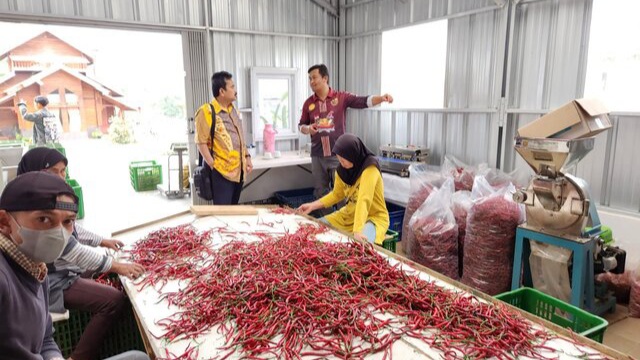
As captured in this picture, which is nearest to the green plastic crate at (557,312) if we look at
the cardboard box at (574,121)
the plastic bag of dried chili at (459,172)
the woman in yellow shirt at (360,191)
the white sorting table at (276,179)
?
the woman in yellow shirt at (360,191)

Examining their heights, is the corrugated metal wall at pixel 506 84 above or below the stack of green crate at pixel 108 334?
above

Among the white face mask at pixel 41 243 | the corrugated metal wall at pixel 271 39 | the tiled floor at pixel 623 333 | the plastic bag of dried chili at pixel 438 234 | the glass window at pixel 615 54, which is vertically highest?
the corrugated metal wall at pixel 271 39

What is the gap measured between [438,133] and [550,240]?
94.0 inches

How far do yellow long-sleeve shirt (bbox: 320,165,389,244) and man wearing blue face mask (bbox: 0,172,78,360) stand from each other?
5.75 ft

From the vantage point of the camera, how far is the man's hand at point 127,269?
2037mm

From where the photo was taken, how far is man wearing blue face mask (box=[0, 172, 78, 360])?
1.20m

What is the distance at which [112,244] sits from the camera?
2432 mm

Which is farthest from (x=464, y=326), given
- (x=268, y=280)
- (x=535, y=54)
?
(x=535, y=54)

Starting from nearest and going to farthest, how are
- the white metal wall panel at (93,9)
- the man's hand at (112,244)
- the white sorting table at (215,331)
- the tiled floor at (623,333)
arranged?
the white sorting table at (215,331)
the man's hand at (112,244)
the tiled floor at (623,333)
the white metal wall panel at (93,9)

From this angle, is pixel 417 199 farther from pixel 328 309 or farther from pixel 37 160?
pixel 37 160

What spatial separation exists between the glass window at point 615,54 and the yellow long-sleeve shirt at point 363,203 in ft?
7.02

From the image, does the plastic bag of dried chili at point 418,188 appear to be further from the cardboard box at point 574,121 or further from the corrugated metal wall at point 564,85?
the cardboard box at point 574,121

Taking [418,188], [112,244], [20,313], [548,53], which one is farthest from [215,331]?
[548,53]

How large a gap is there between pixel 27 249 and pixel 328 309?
1.00 metres
